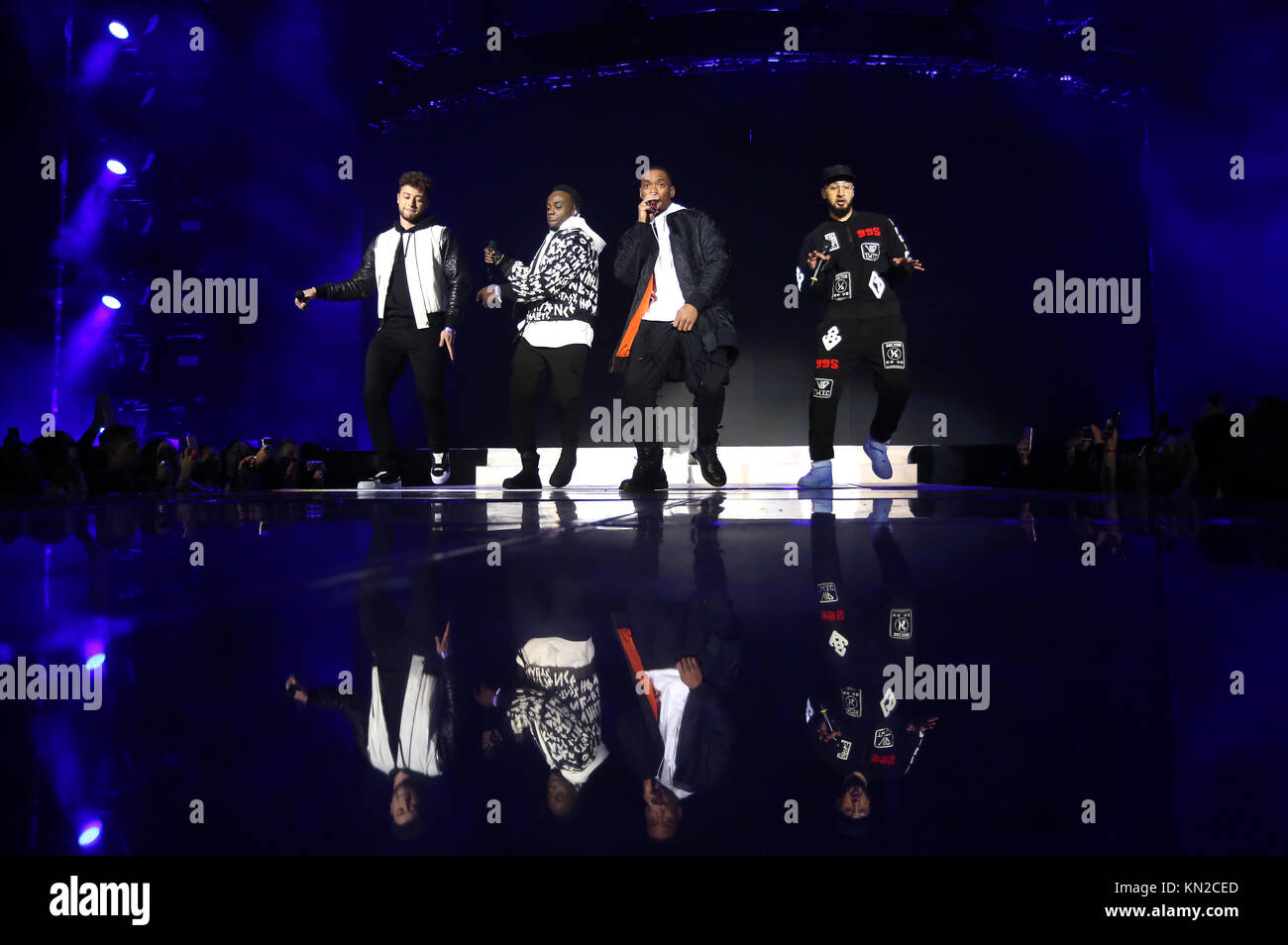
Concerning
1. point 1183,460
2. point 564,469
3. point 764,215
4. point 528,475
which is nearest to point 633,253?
point 564,469

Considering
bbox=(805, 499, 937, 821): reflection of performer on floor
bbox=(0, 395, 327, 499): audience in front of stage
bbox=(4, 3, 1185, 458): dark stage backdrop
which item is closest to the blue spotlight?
bbox=(805, 499, 937, 821): reflection of performer on floor

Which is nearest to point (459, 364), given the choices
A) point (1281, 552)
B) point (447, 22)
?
point (447, 22)

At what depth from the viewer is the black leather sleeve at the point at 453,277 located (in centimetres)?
533

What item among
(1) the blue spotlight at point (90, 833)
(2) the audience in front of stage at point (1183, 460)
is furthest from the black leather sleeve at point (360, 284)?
(1) the blue spotlight at point (90, 833)

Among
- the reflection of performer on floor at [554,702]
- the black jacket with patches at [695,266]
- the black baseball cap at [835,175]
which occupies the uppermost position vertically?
the black baseball cap at [835,175]

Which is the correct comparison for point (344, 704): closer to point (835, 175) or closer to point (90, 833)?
point (90, 833)

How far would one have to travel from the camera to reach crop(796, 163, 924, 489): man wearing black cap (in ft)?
17.0

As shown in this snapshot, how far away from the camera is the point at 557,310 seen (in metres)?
5.15

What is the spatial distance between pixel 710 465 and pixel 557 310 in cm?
132

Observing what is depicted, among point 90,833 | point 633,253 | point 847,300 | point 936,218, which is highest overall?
point 936,218

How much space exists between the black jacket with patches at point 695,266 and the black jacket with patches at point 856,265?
598mm

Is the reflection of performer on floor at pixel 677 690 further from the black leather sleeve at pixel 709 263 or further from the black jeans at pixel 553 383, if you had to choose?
the black jeans at pixel 553 383

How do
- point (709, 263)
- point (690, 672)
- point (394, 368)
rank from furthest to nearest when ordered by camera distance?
point (394, 368) < point (709, 263) < point (690, 672)
